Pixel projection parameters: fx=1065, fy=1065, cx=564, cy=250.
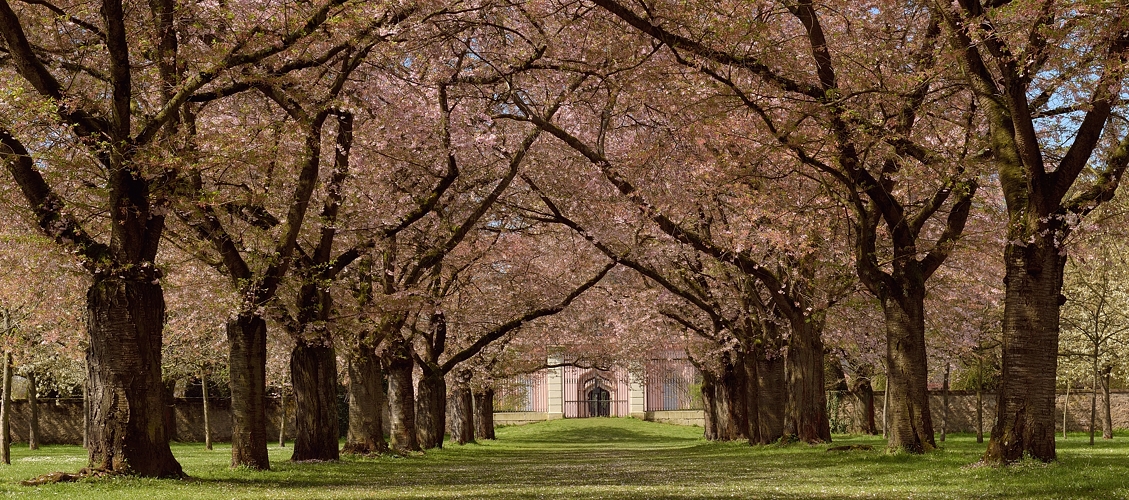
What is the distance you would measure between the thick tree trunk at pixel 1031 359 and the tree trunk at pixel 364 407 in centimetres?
1826

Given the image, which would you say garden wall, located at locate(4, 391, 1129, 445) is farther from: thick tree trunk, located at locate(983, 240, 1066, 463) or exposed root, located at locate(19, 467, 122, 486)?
exposed root, located at locate(19, 467, 122, 486)

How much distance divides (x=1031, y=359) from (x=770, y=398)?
17250 millimetres

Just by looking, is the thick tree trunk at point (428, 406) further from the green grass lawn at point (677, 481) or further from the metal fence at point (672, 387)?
the metal fence at point (672, 387)

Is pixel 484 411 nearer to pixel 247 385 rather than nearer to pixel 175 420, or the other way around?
pixel 175 420

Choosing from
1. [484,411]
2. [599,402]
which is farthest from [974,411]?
[599,402]

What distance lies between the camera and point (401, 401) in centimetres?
3331

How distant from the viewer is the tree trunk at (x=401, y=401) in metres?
33.0

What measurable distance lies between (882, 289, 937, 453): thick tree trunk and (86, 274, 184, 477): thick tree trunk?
44.5 ft

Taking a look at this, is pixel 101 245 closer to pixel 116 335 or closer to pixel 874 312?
pixel 116 335

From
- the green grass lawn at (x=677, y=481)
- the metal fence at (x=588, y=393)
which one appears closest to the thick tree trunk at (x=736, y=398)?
the green grass lawn at (x=677, y=481)

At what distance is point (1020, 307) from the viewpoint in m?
16.1

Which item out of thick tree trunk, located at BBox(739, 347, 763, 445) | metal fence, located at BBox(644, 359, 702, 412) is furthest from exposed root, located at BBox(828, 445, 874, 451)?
metal fence, located at BBox(644, 359, 702, 412)

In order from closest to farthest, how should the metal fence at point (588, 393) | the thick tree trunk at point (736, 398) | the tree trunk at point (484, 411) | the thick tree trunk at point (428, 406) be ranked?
the thick tree trunk at point (428, 406) → the thick tree trunk at point (736, 398) → the tree trunk at point (484, 411) → the metal fence at point (588, 393)

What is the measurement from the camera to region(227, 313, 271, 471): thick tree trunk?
2016cm
